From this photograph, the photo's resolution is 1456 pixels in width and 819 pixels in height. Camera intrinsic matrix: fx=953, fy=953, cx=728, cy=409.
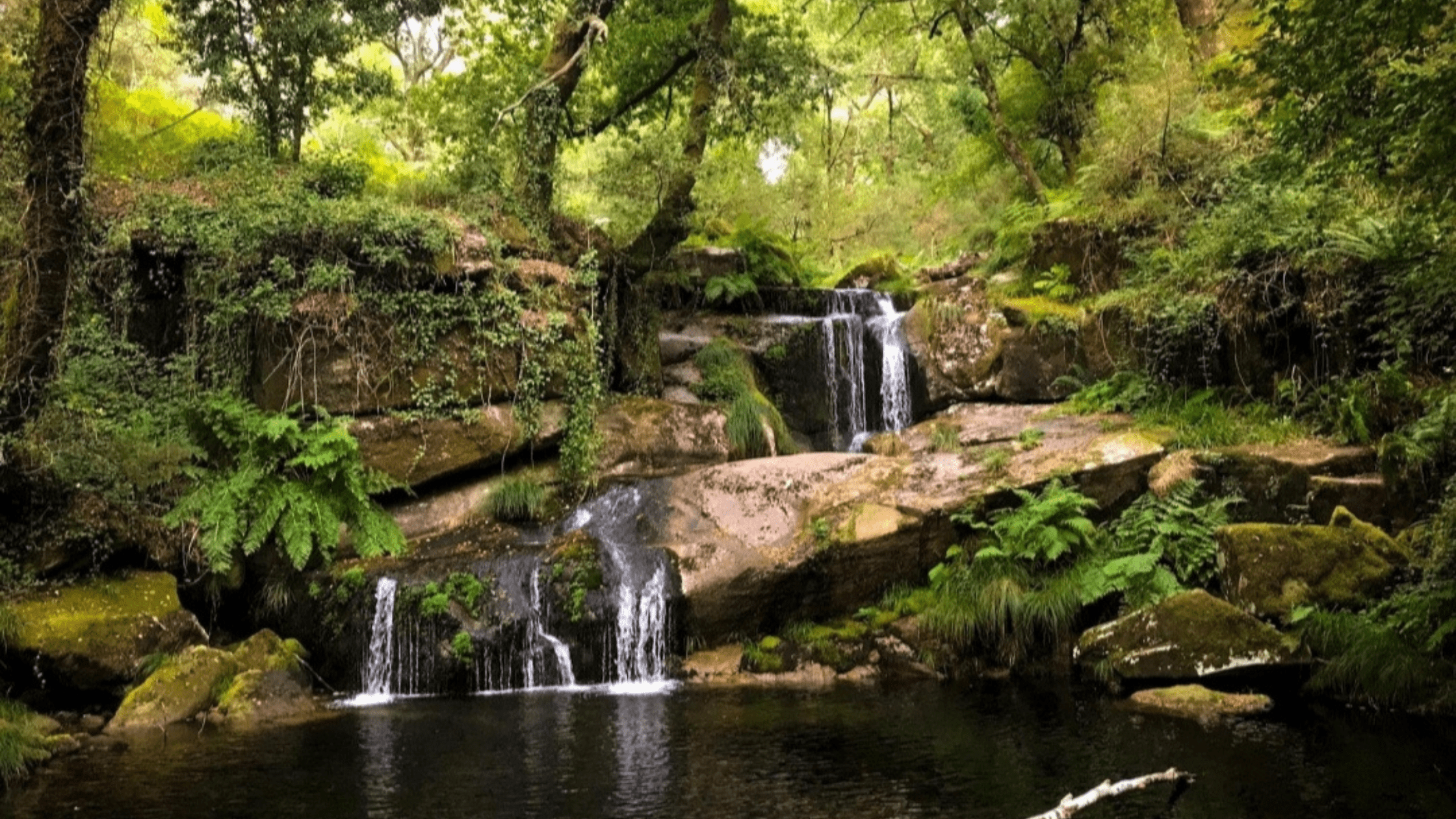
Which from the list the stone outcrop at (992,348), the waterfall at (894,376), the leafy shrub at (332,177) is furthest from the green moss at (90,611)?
the stone outcrop at (992,348)

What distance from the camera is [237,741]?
309 inches

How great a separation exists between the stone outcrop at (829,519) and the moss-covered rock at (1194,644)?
8.26ft

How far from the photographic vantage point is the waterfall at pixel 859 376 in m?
16.3

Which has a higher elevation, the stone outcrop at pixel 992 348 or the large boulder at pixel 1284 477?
the stone outcrop at pixel 992 348

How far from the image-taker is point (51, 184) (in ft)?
28.3

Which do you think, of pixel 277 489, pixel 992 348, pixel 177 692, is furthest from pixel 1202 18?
pixel 177 692

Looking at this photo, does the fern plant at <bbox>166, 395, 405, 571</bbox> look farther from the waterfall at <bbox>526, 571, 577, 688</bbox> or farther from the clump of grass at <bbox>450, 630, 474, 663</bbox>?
the waterfall at <bbox>526, 571, 577, 688</bbox>

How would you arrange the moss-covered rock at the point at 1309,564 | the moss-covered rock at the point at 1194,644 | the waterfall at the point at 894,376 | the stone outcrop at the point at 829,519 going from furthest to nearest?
the waterfall at the point at 894,376
the stone outcrop at the point at 829,519
the moss-covered rock at the point at 1309,564
the moss-covered rock at the point at 1194,644

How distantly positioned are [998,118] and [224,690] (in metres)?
15.7

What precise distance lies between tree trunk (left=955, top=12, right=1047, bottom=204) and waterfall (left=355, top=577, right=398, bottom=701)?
525 inches

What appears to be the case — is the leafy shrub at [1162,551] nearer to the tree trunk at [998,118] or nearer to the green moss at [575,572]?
the green moss at [575,572]

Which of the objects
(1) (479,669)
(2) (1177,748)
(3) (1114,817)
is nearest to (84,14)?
(1) (479,669)

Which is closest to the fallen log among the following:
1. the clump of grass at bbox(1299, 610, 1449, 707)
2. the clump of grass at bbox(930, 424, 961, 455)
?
the clump of grass at bbox(1299, 610, 1449, 707)

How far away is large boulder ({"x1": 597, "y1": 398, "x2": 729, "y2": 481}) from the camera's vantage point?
1359 centimetres
